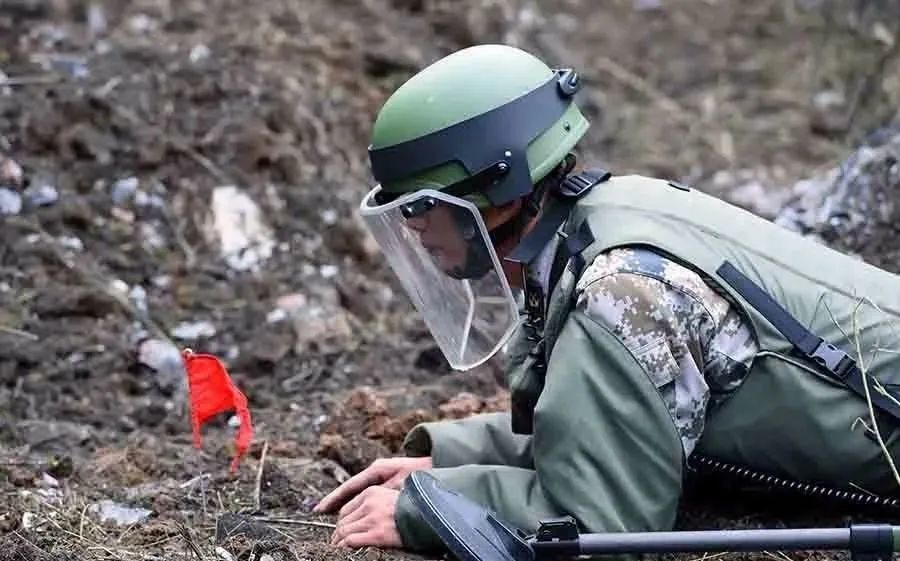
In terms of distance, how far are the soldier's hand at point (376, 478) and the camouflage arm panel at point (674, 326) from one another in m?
0.81

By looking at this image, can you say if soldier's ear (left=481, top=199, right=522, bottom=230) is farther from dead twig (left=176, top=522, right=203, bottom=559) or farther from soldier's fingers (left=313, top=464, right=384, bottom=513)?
dead twig (left=176, top=522, right=203, bottom=559)

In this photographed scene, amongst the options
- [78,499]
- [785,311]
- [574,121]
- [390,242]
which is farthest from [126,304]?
[785,311]

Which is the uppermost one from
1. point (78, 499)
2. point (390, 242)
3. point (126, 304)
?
point (390, 242)

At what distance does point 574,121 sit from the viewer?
12.6ft

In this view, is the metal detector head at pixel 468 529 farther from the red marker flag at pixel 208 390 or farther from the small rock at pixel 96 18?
the small rock at pixel 96 18

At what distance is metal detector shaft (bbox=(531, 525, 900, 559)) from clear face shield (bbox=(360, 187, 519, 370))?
2.37 ft

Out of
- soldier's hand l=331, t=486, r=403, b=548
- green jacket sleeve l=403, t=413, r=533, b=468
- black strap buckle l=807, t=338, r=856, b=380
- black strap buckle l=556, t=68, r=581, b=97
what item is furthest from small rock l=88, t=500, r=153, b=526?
black strap buckle l=807, t=338, r=856, b=380

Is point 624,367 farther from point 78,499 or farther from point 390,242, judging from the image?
point 78,499

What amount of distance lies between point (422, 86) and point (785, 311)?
39.3 inches

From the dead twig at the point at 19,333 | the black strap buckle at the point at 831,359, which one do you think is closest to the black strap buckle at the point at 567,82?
the black strap buckle at the point at 831,359

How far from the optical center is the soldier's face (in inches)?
147

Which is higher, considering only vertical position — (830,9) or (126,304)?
(126,304)

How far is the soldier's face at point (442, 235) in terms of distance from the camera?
3.74m

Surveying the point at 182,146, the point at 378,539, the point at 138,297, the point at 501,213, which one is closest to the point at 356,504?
the point at 378,539
